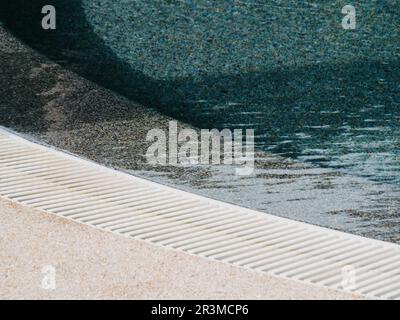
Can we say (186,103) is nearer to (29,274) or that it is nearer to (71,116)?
(71,116)

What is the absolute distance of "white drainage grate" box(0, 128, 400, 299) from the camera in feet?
15.0

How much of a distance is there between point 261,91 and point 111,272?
4.56 meters

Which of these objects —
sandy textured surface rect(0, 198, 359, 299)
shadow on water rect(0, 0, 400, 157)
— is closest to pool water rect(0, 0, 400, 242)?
shadow on water rect(0, 0, 400, 157)

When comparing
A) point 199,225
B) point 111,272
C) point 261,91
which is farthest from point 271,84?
point 111,272

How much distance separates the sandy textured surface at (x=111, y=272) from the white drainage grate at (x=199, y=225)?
0.13 m

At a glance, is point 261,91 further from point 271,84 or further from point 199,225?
point 199,225

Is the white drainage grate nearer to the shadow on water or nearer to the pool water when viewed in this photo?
the pool water

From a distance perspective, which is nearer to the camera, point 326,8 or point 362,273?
point 362,273

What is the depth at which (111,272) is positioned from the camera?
14.5 feet

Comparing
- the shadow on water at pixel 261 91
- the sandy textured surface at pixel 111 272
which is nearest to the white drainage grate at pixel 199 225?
the sandy textured surface at pixel 111 272

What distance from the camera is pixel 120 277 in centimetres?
435

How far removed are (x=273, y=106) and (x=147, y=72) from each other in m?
1.66
